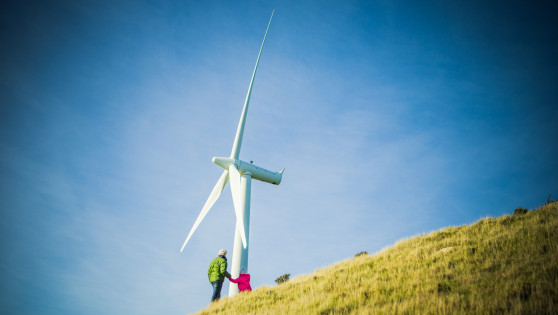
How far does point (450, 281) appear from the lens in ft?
29.8

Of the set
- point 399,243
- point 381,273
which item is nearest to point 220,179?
point 399,243

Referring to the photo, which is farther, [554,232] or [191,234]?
[191,234]

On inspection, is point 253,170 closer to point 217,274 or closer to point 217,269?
point 217,269

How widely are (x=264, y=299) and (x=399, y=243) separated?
852cm

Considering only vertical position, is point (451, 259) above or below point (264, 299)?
above

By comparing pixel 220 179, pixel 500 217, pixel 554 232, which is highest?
pixel 220 179

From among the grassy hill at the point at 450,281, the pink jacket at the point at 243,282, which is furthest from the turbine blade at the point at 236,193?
the grassy hill at the point at 450,281

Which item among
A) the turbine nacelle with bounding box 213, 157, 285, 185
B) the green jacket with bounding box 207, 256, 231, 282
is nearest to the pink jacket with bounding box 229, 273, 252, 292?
the green jacket with bounding box 207, 256, 231, 282

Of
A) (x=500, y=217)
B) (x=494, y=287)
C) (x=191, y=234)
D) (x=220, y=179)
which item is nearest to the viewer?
(x=494, y=287)

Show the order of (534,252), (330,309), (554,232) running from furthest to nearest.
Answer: (554,232) < (534,252) < (330,309)

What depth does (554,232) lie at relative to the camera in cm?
1077

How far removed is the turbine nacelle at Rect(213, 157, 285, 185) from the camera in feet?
74.5

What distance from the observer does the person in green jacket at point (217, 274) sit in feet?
42.1

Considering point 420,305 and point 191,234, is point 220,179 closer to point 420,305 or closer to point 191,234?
point 191,234
